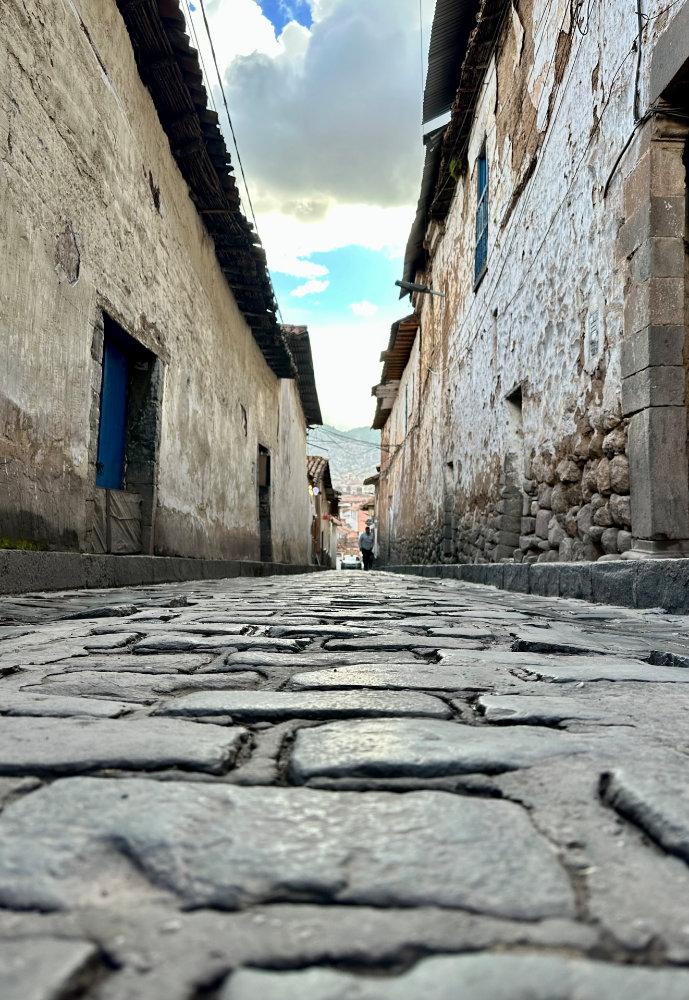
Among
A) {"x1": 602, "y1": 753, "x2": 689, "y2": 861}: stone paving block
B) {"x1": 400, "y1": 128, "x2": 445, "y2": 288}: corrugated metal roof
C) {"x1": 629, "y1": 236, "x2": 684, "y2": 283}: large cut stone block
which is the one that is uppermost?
{"x1": 400, "y1": 128, "x2": 445, "y2": 288}: corrugated metal roof

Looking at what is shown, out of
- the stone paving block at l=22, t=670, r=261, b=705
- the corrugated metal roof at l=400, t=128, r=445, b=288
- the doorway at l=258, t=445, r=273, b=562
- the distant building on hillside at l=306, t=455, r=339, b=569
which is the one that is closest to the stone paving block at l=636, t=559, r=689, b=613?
the stone paving block at l=22, t=670, r=261, b=705

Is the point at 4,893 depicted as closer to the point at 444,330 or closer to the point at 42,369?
the point at 42,369

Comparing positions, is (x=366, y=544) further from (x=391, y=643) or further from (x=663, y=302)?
(x=391, y=643)

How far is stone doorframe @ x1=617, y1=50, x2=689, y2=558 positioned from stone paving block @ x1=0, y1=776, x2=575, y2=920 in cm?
338

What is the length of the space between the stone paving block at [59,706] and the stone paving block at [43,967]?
76 centimetres

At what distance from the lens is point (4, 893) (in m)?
0.63

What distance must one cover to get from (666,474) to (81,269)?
14.0 feet

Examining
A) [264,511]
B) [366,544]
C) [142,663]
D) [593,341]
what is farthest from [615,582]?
[366,544]

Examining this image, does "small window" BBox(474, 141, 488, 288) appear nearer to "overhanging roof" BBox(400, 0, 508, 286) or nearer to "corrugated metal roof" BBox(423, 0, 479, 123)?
"overhanging roof" BBox(400, 0, 508, 286)

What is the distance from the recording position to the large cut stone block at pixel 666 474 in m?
3.78

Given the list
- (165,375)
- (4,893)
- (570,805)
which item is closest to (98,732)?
(4,893)

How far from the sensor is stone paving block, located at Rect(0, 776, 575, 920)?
0.64 metres

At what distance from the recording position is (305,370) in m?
17.3

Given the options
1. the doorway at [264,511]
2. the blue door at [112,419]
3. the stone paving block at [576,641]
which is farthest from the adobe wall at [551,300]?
the doorway at [264,511]
